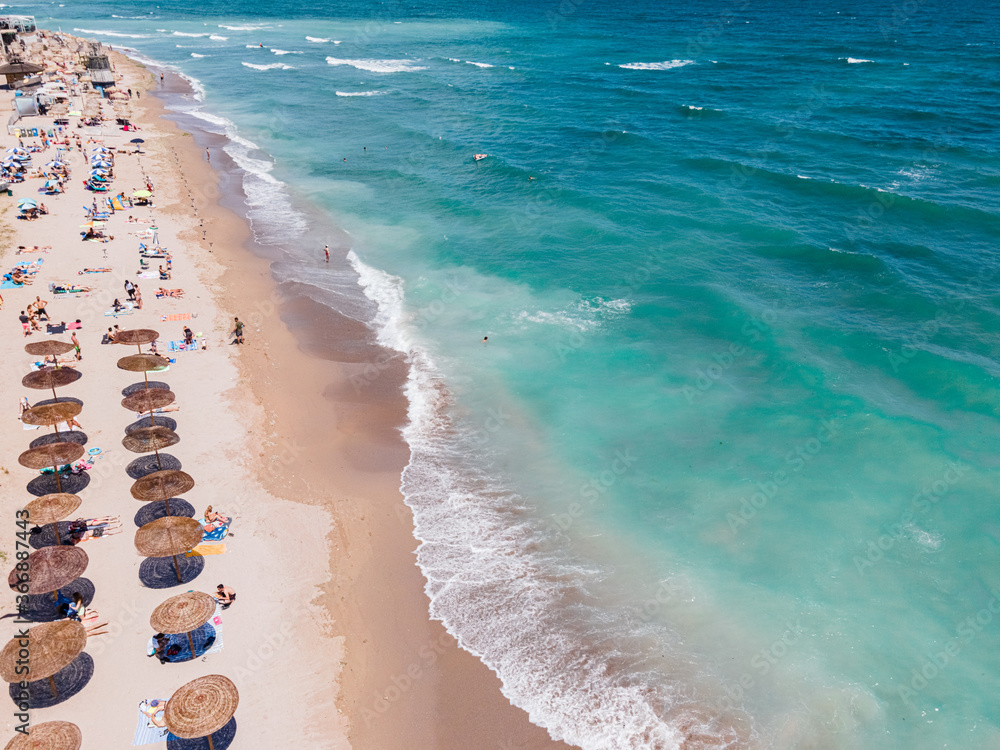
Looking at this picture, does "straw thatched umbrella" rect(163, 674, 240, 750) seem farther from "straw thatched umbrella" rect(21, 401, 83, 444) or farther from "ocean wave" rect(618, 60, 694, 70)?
"ocean wave" rect(618, 60, 694, 70)

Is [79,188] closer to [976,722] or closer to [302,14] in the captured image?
[976,722]

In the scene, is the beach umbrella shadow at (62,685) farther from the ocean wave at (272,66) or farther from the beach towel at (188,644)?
the ocean wave at (272,66)

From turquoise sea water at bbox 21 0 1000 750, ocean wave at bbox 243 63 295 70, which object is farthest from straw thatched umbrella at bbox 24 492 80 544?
ocean wave at bbox 243 63 295 70

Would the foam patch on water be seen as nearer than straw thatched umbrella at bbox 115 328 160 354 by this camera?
No

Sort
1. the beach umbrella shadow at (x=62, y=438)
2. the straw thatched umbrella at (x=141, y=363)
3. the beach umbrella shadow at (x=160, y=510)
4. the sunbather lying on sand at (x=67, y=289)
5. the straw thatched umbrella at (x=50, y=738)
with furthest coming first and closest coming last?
the sunbather lying on sand at (x=67, y=289) < the straw thatched umbrella at (x=141, y=363) < the beach umbrella shadow at (x=62, y=438) < the beach umbrella shadow at (x=160, y=510) < the straw thatched umbrella at (x=50, y=738)

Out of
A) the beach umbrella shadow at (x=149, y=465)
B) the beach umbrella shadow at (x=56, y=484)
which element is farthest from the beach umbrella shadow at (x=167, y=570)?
the beach umbrella shadow at (x=56, y=484)
